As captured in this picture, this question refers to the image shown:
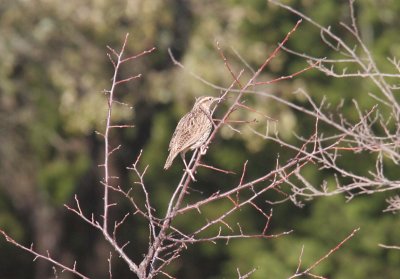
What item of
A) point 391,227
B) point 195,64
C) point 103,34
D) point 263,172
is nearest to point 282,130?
point 195,64

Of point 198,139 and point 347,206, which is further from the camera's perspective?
point 347,206

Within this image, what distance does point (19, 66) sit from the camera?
593 inches

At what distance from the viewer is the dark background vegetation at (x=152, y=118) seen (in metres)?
14.1

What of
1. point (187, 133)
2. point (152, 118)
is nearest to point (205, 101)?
point (187, 133)

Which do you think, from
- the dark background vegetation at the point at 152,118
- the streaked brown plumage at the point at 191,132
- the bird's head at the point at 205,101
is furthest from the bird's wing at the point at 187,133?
the dark background vegetation at the point at 152,118

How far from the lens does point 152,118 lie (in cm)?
1634

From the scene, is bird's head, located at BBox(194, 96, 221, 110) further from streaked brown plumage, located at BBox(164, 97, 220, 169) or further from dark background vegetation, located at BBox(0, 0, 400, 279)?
dark background vegetation, located at BBox(0, 0, 400, 279)

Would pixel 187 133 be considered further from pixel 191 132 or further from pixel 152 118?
pixel 152 118

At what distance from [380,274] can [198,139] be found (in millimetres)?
11378

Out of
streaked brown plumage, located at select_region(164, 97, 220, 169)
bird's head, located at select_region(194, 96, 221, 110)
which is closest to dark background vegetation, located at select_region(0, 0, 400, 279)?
bird's head, located at select_region(194, 96, 221, 110)

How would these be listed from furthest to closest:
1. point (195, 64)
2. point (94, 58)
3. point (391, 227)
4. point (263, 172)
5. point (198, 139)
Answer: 1. point (263, 172)
2. point (391, 227)
3. point (94, 58)
4. point (195, 64)
5. point (198, 139)

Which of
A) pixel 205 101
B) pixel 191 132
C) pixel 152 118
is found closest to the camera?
pixel 191 132

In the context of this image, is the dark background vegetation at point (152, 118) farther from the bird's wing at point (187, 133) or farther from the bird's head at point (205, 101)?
the bird's wing at point (187, 133)

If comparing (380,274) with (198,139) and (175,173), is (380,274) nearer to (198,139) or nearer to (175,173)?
(175,173)
